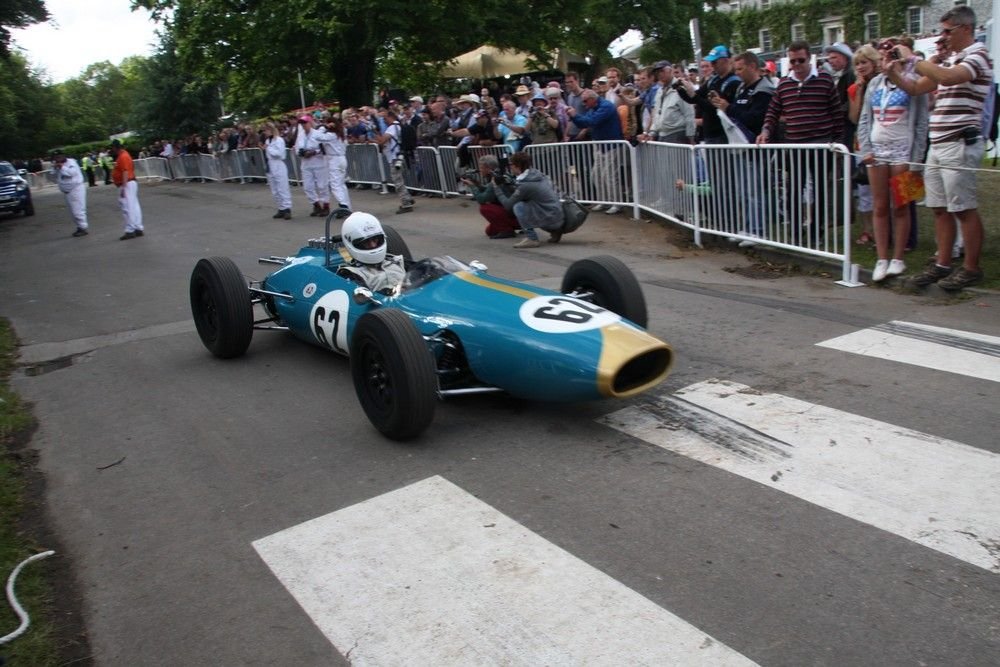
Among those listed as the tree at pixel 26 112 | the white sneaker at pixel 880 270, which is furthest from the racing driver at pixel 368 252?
the tree at pixel 26 112

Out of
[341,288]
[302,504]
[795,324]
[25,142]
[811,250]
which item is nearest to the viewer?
[302,504]

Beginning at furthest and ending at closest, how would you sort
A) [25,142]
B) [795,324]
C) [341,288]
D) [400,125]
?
[25,142] → [400,125] → [795,324] → [341,288]

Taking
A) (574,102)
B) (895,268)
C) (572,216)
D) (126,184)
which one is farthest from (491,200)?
(126,184)

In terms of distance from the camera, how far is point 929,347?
6.15m

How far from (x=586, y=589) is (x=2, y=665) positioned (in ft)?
7.03

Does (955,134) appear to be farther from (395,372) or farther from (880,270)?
(395,372)

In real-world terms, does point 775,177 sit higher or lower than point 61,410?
higher

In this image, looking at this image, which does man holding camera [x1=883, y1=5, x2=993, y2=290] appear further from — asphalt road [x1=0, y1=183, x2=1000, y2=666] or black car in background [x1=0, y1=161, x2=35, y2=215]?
black car in background [x1=0, y1=161, x2=35, y2=215]

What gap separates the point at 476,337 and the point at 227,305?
2.71 meters

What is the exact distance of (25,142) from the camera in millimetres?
53156

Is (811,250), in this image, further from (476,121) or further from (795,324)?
(476,121)

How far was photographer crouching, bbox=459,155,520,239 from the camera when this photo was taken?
1208cm

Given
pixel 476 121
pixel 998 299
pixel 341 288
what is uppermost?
pixel 476 121

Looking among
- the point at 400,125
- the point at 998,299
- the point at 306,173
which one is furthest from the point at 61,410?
the point at 400,125
